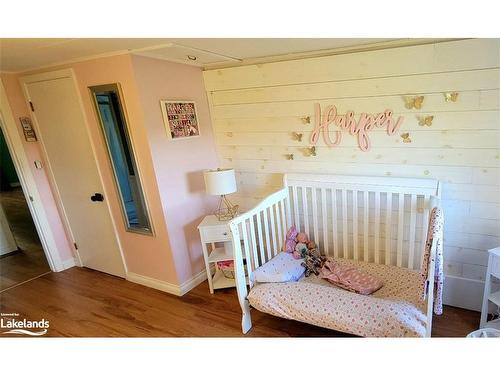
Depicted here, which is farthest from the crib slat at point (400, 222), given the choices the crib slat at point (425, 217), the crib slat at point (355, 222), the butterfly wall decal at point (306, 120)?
the butterfly wall decal at point (306, 120)

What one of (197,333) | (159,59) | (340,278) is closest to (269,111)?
(159,59)

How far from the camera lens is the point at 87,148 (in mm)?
2615

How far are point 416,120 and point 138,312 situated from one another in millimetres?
2558

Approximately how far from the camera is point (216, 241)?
99.4 inches

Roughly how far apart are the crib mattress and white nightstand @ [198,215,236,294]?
0.62 metres

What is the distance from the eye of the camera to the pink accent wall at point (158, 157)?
7.33 feet

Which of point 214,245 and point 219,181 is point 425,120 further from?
point 214,245

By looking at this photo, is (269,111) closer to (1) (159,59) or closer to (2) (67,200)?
(1) (159,59)

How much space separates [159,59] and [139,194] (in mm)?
1119

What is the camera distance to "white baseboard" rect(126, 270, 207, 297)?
8.53ft

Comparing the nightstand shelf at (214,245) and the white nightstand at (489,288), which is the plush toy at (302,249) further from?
the white nightstand at (489,288)

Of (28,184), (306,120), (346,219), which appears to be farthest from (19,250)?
(346,219)

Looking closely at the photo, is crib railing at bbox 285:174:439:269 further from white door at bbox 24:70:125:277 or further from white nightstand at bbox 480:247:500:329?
white door at bbox 24:70:125:277

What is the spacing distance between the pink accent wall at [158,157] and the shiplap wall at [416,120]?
0.50 metres
